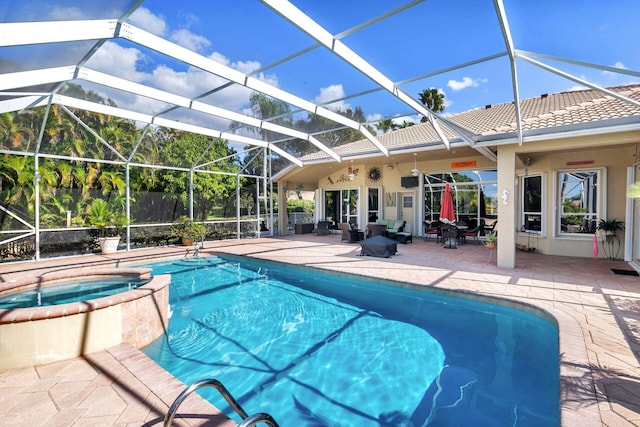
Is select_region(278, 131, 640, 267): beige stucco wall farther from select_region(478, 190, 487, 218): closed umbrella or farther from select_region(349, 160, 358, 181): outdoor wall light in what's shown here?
select_region(349, 160, 358, 181): outdoor wall light

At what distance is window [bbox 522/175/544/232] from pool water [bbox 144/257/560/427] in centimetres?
689

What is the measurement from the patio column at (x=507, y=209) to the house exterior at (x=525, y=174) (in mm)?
23

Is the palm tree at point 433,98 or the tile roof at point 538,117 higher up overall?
the palm tree at point 433,98

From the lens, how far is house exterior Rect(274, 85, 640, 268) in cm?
770

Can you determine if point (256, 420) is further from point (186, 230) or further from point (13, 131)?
point (186, 230)

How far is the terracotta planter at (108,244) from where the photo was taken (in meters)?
11.2

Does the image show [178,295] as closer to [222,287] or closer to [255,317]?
[222,287]

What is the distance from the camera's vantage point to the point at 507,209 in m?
8.19

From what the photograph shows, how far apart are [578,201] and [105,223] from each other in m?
16.1

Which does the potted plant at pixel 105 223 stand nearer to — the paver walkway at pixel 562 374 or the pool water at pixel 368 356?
the paver walkway at pixel 562 374

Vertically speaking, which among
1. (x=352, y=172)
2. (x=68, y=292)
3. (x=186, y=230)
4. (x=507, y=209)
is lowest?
(x=68, y=292)

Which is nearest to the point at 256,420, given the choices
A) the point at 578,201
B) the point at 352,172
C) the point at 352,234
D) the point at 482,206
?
the point at 578,201

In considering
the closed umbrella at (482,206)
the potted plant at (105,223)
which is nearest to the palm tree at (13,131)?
the potted plant at (105,223)

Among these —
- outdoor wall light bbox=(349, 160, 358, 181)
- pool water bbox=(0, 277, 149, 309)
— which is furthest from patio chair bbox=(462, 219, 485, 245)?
pool water bbox=(0, 277, 149, 309)
